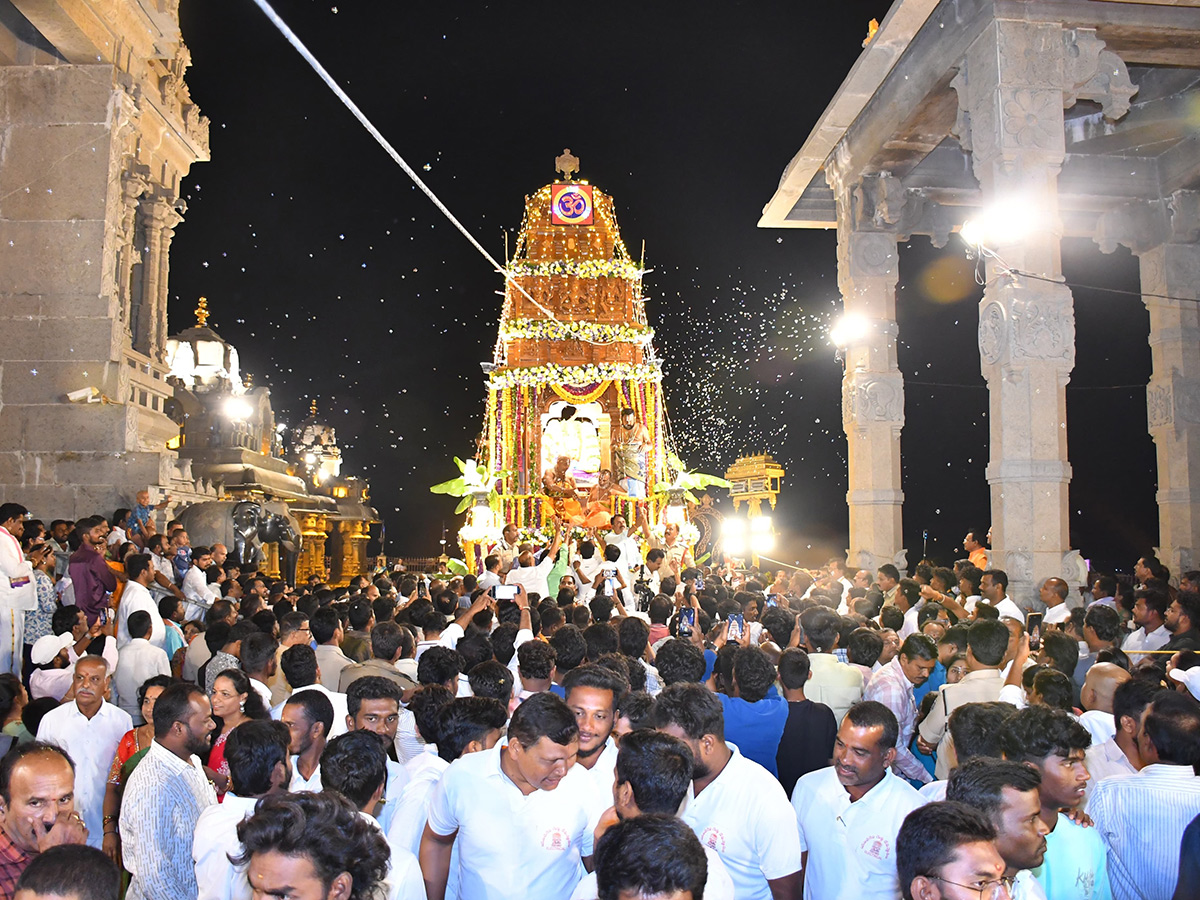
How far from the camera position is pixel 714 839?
378 centimetres

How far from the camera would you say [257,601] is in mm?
8609

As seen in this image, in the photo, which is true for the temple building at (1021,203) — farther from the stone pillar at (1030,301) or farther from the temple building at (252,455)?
the temple building at (252,455)

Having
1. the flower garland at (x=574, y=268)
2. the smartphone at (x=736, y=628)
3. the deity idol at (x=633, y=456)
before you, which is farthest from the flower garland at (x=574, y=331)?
the smartphone at (x=736, y=628)

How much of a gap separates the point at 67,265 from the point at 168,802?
1180cm

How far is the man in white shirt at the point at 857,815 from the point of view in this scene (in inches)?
150

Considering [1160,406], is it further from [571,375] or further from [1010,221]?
[571,375]

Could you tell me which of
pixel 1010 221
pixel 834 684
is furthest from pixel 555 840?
pixel 1010 221

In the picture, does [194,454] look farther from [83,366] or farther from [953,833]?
[953,833]

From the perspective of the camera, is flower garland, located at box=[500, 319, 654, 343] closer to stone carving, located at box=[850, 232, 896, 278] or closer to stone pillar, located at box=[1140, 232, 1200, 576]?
stone carving, located at box=[850, 232, 896, 278]

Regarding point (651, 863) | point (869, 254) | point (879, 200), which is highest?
point (879, 200)

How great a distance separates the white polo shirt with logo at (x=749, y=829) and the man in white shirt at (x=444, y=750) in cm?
102

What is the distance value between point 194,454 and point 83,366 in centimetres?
1051

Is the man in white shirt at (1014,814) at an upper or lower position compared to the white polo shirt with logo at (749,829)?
upper

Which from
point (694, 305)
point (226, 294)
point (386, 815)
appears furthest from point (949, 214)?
point (226, 294)
